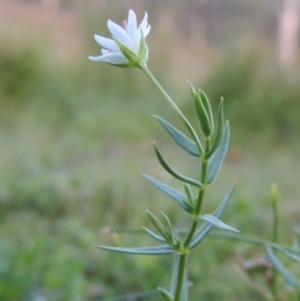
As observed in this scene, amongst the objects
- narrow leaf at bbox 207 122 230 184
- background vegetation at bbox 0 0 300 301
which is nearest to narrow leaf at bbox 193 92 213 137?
narrow leaf at bbox 207 122 230 184

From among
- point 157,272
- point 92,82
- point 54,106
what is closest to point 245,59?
point 92,82

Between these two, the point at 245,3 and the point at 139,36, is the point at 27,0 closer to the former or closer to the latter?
the point at 245,3

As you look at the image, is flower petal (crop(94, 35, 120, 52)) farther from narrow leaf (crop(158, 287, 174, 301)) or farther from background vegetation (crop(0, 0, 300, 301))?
background vegetation (crop(0, 0, 300, 301))

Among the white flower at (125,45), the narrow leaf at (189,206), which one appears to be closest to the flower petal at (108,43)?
the white flower at (125,45)

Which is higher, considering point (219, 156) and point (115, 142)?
point (219, 156)

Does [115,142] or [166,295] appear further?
[115,142]

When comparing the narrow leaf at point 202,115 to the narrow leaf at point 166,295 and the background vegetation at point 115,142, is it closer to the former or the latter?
the narrow leaf at point 166,295

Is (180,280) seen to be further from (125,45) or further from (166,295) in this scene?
(125,45)

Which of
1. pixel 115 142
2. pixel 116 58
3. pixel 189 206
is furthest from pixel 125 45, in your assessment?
pixel 115 142
